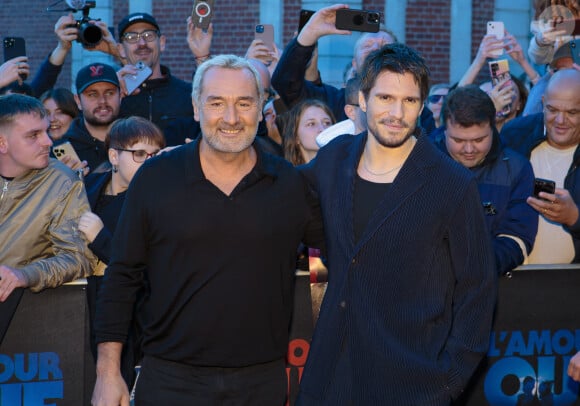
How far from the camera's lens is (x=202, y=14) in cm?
673

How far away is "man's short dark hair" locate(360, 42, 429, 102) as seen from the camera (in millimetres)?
3422

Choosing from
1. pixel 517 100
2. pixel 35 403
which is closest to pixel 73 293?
pixel 35 403

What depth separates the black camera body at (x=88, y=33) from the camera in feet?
23.1

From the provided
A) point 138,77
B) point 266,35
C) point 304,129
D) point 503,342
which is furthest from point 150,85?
point 503,342

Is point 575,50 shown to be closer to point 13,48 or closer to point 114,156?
point 114,156

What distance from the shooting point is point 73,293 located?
4.78m

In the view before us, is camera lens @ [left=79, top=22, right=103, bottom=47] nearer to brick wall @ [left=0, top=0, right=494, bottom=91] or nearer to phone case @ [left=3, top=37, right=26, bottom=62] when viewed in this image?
phone case @ [left=3, top=37, right=26, bottom=62]

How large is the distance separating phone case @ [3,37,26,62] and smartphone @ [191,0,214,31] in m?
1.34

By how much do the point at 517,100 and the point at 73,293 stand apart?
4134mm

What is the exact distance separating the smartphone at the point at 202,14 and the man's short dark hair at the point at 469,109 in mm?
2189

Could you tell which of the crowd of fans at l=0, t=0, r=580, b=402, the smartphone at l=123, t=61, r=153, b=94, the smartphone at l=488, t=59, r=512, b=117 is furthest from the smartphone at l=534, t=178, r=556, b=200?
the smartphone at l=123, t=61, r=153, b=94

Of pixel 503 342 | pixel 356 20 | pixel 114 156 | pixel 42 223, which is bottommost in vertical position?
pixel 503 342

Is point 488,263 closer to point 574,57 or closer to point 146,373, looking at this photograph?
point 146,373

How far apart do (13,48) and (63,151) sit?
142cm
